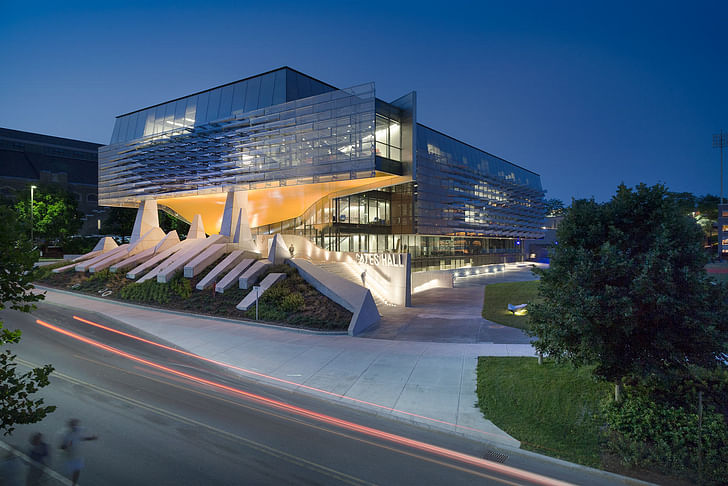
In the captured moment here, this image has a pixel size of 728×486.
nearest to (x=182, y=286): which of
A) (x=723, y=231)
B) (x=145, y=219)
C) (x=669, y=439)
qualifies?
(x=145, y=219)

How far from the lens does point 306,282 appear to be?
22.7 meters

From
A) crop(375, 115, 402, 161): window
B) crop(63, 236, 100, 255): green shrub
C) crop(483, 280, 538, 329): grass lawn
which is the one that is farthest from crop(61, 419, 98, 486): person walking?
crop(63, 236, 100, 255): green shrub

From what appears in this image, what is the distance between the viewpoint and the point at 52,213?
50.3 metres

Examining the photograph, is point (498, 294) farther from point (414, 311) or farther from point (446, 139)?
point (446, 139)

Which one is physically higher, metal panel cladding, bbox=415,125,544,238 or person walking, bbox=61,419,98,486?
metal panel cladding, bbox=415,125,544,238

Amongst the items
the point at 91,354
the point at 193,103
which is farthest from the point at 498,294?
the point at 193,103

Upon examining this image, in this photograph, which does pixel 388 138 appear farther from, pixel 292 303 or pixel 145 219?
pixel 145 219

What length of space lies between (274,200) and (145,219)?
15165 mm

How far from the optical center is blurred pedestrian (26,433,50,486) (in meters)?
6.42

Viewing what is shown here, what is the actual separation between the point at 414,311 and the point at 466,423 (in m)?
15.7

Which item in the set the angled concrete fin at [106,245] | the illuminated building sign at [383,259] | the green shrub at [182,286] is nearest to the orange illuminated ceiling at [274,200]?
the illuminated building sign at [383,259]

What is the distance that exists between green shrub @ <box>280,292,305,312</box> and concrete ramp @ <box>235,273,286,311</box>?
5.35ft

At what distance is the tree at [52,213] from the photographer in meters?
49.1

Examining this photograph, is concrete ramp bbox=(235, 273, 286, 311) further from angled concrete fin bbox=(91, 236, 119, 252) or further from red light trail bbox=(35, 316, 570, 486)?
angled concrete fin bbox=(91, 236, 119, 252)
